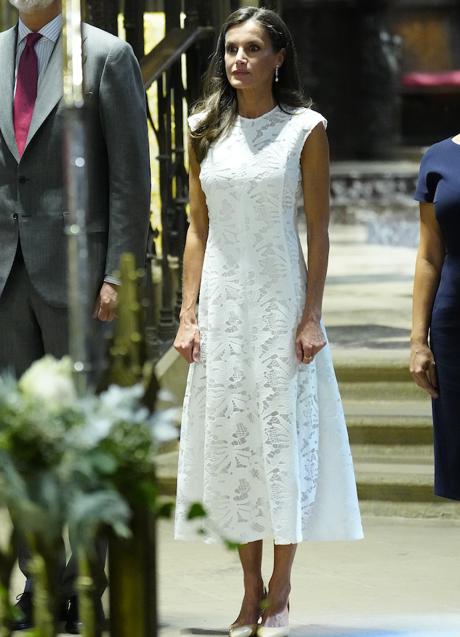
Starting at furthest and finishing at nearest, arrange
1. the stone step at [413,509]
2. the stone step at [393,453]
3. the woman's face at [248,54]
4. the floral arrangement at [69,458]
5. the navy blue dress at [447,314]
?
1. the stone step at [393,453]
2. the stone step at [413,509]
3. the woman's face at [248,54]
4. the navy blue dress at [447,314]
5. the floral arrangement at [69,458]

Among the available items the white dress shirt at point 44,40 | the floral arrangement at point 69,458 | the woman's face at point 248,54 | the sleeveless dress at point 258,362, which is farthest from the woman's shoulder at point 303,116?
the floral arrangement at point 69,458

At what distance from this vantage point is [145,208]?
178 inches

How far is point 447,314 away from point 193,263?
0.75m

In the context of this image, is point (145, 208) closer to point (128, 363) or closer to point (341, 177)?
point (128, 363)

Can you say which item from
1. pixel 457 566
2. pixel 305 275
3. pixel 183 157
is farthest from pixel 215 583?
pixel 183 157

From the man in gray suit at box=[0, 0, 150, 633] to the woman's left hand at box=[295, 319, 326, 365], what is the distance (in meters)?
0.51

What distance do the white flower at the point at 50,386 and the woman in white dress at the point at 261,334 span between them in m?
2.00

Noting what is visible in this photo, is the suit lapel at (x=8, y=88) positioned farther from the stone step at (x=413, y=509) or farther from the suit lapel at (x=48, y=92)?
the stone step at (x=413, y=509)

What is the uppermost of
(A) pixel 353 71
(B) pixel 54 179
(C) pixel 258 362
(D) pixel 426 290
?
(B) pixel 54 179

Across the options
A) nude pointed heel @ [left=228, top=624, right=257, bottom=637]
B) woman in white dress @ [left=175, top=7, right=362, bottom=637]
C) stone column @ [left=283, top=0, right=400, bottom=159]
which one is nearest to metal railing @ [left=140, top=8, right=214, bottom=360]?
woman in white dress @ [left=175, top=7, right=362, bottom=637]

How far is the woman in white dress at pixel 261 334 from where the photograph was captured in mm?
4434

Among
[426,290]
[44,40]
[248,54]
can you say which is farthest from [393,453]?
[44,40]

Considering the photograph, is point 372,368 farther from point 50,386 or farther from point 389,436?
point 50,386

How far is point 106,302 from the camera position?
4.47 metres
